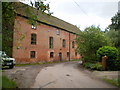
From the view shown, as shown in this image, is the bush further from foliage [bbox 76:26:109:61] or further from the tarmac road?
the tarmac road

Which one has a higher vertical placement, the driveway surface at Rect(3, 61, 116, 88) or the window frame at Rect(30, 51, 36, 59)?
the window frame at Rect(30, 51, 36, 59)

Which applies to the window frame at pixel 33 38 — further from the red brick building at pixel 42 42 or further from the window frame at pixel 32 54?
the window frame at pixel 32 54

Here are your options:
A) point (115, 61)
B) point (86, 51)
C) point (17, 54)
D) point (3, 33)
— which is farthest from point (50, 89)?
point (17, 54)

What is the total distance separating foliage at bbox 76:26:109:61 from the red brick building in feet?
20.7

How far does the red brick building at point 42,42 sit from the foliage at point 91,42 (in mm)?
6304

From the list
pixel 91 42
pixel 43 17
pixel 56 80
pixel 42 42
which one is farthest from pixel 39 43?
pixel 56 80

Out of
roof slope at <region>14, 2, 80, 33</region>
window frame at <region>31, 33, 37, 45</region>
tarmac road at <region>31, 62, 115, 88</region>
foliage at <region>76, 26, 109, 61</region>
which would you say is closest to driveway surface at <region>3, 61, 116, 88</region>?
tarmac road at <region>31, 62, 115, 88</region>

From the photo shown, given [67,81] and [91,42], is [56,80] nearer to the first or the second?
[67,81]

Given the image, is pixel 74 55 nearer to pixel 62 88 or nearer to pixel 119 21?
pixel 119 21

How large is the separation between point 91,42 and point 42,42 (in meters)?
10.4

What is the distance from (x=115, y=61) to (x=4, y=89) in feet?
33.0

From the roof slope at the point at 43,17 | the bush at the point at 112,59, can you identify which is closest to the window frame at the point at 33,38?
the roof slope at the point at 43,17

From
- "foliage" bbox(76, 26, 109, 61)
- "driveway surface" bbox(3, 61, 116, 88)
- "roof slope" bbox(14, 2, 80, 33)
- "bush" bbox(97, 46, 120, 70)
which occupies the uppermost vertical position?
"roof slope" bbox(14, 2, 80, 33)

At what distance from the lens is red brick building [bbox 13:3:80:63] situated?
17.4 meters
